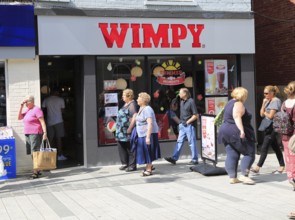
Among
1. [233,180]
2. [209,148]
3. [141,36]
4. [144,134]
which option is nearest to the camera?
[233,180]

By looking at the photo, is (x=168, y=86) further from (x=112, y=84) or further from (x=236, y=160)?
(x=236, y=160)

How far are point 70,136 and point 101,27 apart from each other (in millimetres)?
3319

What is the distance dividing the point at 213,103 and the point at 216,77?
68 centimetres

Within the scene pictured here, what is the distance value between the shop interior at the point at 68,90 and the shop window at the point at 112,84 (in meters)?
0.54

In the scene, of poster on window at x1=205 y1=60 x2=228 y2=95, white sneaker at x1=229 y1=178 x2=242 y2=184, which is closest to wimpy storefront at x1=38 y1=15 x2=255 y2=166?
poster on window at x1=205 y1=60 x2=228 y2=95

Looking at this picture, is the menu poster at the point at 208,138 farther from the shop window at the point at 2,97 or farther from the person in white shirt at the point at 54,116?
the shop window at the point at 2,97

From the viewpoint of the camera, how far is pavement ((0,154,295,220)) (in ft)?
21.2

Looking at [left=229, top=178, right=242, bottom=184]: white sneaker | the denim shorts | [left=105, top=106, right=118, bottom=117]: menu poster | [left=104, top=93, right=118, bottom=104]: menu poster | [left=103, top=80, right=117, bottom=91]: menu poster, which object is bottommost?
[left=229, top=178, right=242, bottom=184]: white sneaker

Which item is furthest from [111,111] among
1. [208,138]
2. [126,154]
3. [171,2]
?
[171,2]

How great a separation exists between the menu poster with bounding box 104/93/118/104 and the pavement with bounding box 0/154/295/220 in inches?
71.8

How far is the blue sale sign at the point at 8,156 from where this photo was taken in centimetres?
934

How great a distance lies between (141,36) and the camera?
35.7ft

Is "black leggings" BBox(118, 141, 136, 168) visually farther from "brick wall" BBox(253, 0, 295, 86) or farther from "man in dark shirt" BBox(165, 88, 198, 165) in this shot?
"brick wall" BBox(253, 0, 295, 86)

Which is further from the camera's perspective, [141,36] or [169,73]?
[169,73]
